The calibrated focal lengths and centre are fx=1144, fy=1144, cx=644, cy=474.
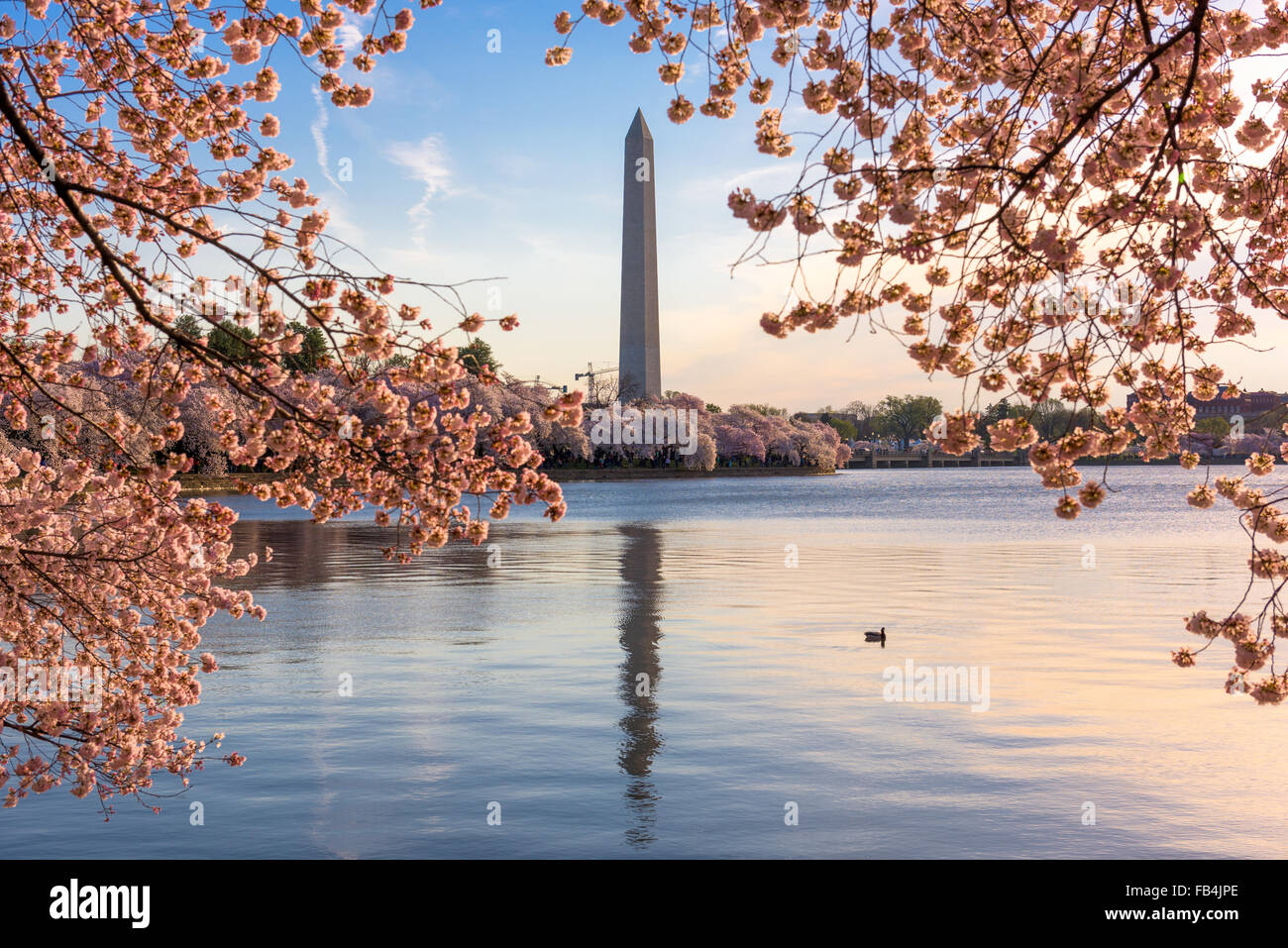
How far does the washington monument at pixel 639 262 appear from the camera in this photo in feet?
238

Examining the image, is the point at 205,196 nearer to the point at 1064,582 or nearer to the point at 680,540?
the point at 1064,582

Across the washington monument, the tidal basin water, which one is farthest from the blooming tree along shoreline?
the washington monument

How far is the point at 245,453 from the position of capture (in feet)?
25.7

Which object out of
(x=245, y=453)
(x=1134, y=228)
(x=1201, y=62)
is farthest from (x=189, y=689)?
(x=1201, y=62)

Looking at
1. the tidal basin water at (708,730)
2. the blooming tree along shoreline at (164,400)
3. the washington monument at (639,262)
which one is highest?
the washington monument at (639,262)

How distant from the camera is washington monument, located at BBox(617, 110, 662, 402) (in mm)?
72688

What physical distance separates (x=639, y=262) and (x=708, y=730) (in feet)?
212

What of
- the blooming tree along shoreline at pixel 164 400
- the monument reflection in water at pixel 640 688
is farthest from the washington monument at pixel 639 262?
the blooming tree along shoreline at pixel 164 400

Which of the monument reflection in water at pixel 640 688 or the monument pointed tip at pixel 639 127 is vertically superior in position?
the monument pointed tip at pixel 639 127

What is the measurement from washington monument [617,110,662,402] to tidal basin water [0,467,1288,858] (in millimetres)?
51587

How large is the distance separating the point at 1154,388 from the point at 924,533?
3382 centimetres

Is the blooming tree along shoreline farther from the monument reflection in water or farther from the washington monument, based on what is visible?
the washington monument

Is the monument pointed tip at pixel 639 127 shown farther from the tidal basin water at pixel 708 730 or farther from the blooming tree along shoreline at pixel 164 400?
the blooming tree along shoreline at pixel 164 400

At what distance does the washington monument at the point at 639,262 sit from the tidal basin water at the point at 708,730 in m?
51.6
